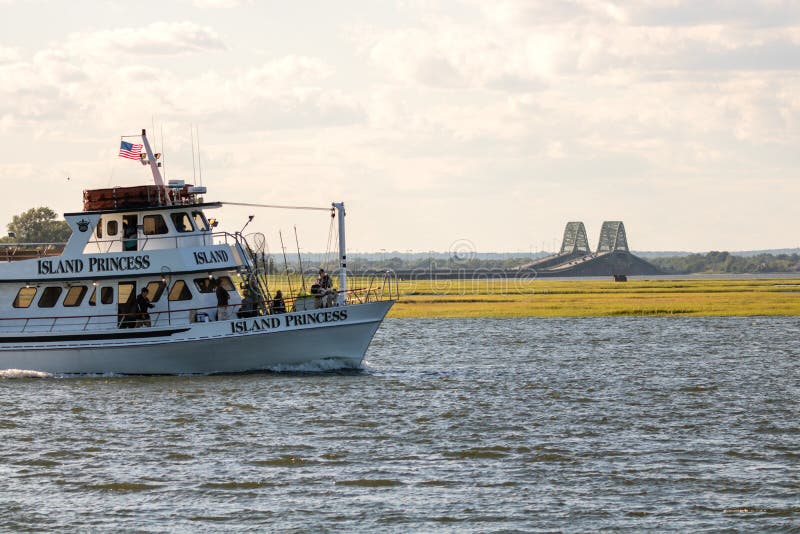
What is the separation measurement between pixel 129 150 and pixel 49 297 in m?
6.06

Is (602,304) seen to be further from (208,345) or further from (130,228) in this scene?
(208,345)

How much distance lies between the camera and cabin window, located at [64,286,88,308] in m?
42.8

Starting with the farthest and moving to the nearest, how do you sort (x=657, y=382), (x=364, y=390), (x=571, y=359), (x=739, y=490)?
(x=571, y=359) → (x=657, y=382) → (x=364, y=390) → (x=739, y=490)

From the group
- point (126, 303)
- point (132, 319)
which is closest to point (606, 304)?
point (126, 303)

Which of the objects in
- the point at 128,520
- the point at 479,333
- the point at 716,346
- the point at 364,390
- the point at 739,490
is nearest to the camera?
the point at 128,520

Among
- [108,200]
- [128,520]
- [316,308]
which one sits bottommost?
[128,520]

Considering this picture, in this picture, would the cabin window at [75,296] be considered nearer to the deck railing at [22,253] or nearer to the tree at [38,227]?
the deck railing at [22,253]

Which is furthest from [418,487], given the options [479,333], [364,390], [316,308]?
[479,333]

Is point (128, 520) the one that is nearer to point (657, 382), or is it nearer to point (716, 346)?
point (657, 382)

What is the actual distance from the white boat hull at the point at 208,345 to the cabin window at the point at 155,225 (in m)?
3.72

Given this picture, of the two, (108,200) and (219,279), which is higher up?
(108,200)

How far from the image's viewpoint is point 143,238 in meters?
42.7

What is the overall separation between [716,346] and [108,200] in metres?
29.3

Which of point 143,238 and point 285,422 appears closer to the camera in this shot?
point 285,422
